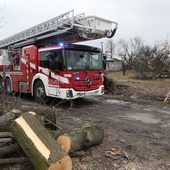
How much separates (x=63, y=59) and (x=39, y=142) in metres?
5.44

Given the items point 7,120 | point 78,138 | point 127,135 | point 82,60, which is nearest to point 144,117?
point 127,135

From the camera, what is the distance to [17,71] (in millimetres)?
11742

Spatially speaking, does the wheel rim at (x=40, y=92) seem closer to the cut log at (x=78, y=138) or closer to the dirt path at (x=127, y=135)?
the dirt path at (x=127, y=135)

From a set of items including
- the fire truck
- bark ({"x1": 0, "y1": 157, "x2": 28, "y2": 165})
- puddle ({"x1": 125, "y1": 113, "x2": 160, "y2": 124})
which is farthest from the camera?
the fire truck

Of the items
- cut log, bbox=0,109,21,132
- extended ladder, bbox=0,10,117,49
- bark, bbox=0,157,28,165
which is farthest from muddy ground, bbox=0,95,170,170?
extended ladder, bbox=0,10,117,49

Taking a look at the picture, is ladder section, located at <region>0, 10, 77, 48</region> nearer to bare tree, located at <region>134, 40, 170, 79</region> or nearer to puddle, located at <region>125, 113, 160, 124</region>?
puddle, located at <region>125, 113, 160, 124</region>

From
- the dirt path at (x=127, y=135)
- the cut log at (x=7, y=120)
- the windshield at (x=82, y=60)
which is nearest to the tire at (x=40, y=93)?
the dirt path at (x=127, y=135)

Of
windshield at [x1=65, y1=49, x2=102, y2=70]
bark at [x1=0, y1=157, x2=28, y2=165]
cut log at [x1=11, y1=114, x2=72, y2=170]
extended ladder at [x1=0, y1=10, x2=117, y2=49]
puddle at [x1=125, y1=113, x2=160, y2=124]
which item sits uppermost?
extended ladder at [x1=0, y1=10, x2=117, y2=49]

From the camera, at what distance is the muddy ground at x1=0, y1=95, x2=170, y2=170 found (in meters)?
4.19

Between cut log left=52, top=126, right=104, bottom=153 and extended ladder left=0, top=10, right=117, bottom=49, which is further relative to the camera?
extended ladder left=0, top=10, right=117, bottom=49

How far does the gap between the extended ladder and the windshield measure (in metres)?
0.79

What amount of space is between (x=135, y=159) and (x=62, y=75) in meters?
5.15

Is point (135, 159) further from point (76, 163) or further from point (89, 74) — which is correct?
point (89, 74)

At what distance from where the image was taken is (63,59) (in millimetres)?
8820
